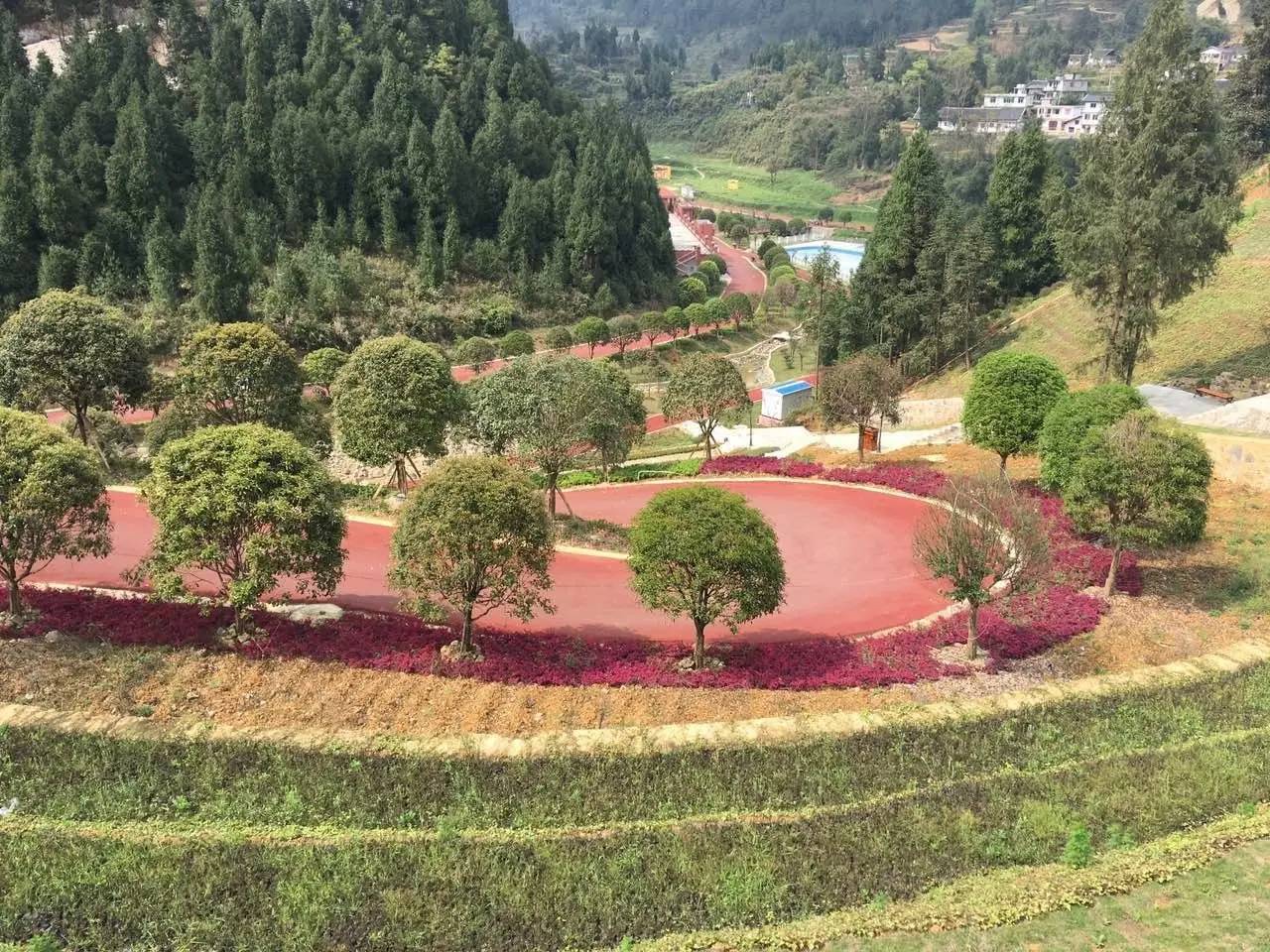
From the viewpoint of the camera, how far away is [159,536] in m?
15.8

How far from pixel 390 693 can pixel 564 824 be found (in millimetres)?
4584

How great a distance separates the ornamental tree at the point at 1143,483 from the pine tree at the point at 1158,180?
33.4ft

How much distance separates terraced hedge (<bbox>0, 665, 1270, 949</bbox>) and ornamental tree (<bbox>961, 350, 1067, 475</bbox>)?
1120cm

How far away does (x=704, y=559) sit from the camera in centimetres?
1562

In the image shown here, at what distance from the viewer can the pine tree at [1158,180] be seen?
26.0 m

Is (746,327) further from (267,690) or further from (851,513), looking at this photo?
(267,690)

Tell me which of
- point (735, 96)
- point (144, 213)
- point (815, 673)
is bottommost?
point (815, 673)

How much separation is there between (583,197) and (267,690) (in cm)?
4722

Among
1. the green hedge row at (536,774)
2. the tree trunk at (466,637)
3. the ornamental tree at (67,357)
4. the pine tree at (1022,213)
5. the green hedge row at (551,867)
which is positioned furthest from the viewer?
the pine tree at (1022,213)

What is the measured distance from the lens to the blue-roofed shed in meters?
40.7

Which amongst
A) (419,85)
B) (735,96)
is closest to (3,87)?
(419,85)

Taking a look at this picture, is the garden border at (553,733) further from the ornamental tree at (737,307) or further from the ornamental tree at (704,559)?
the ornamental tree at (737,307)

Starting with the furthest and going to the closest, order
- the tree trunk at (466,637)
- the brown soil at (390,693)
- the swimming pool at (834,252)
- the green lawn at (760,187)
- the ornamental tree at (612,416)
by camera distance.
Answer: the green lawn at (760,187) < the swimming pool at (834,252) < the ornamental tree at (612,416) < the tree trunk at (466,637) < the brown soil at (390,693)

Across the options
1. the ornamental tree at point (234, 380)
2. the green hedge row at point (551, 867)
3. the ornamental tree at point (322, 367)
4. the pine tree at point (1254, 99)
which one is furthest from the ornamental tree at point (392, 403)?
the pine tree at point (1254, 99)
